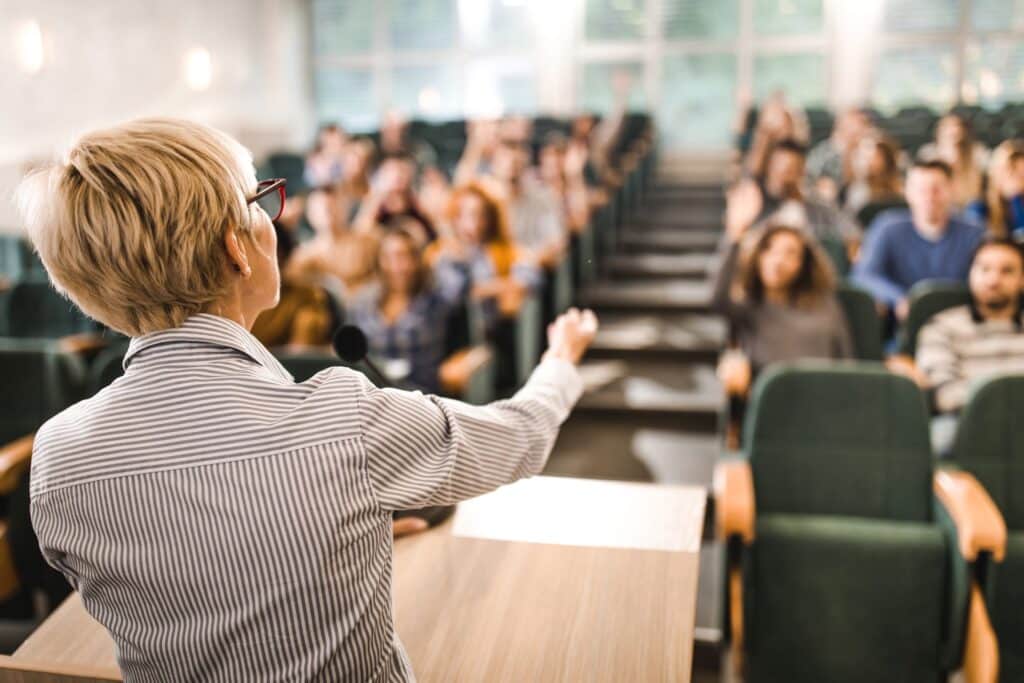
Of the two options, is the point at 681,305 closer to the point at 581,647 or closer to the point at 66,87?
the point at 581,647

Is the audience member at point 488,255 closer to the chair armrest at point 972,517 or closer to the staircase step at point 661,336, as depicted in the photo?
the staircase step at point 661,336

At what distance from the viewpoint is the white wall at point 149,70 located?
5.66 metres

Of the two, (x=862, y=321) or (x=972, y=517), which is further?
(x=862, y=321)

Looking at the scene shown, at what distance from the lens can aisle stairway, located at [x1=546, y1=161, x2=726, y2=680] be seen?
3.26 m

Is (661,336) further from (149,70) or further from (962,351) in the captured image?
(149,70)

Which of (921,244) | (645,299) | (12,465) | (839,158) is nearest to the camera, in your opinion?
(12,465)

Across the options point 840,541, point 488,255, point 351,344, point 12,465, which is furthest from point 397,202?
point 351,344

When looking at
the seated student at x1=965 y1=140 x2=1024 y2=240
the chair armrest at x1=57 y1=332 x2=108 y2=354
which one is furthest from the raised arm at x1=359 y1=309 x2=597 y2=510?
the seated student at x1=965 y1=140 x2=1024 y2=240

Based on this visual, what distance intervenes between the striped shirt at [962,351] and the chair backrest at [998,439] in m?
0.54

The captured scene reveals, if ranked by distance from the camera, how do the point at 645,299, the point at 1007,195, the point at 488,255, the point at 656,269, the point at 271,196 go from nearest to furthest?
the point at 271,196 < the point at 488,255 < the point at 1007,195 < the point at 645,299 < the point at 656,269

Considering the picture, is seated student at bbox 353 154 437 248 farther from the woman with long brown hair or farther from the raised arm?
the raised arm

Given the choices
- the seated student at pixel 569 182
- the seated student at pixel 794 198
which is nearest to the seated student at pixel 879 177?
the seated student at pixel 794 198

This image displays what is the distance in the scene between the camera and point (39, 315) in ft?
12.9

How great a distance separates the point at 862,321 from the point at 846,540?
127 centimetres
